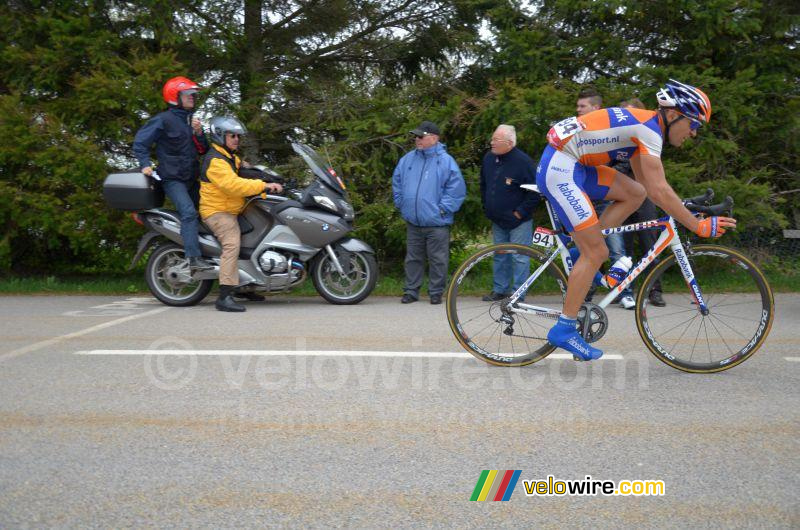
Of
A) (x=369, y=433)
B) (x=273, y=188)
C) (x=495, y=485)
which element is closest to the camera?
(x=495, y=485)

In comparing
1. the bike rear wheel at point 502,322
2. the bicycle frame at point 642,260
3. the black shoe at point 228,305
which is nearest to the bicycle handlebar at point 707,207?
the bicycle frame at point 642,260

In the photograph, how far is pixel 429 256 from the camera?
892 centimetres

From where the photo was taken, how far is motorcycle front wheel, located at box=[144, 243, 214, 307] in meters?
8.46

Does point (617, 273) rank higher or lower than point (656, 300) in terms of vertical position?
higher

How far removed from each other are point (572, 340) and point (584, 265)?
0.51 meters

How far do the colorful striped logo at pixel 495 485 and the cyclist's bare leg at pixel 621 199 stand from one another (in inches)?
90.5

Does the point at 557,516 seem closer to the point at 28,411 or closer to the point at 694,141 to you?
the point at 28,411

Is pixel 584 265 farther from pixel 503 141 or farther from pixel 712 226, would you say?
pixel 503 141

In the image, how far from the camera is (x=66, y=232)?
9.51m

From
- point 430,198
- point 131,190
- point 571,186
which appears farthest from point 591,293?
point 131,190

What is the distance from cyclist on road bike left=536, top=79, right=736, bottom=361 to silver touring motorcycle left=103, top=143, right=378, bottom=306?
3716 mm

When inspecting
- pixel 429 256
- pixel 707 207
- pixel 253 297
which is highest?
pixel 707 207

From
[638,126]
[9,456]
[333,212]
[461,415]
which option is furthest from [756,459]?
[333,212]

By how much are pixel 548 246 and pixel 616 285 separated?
54 cm
